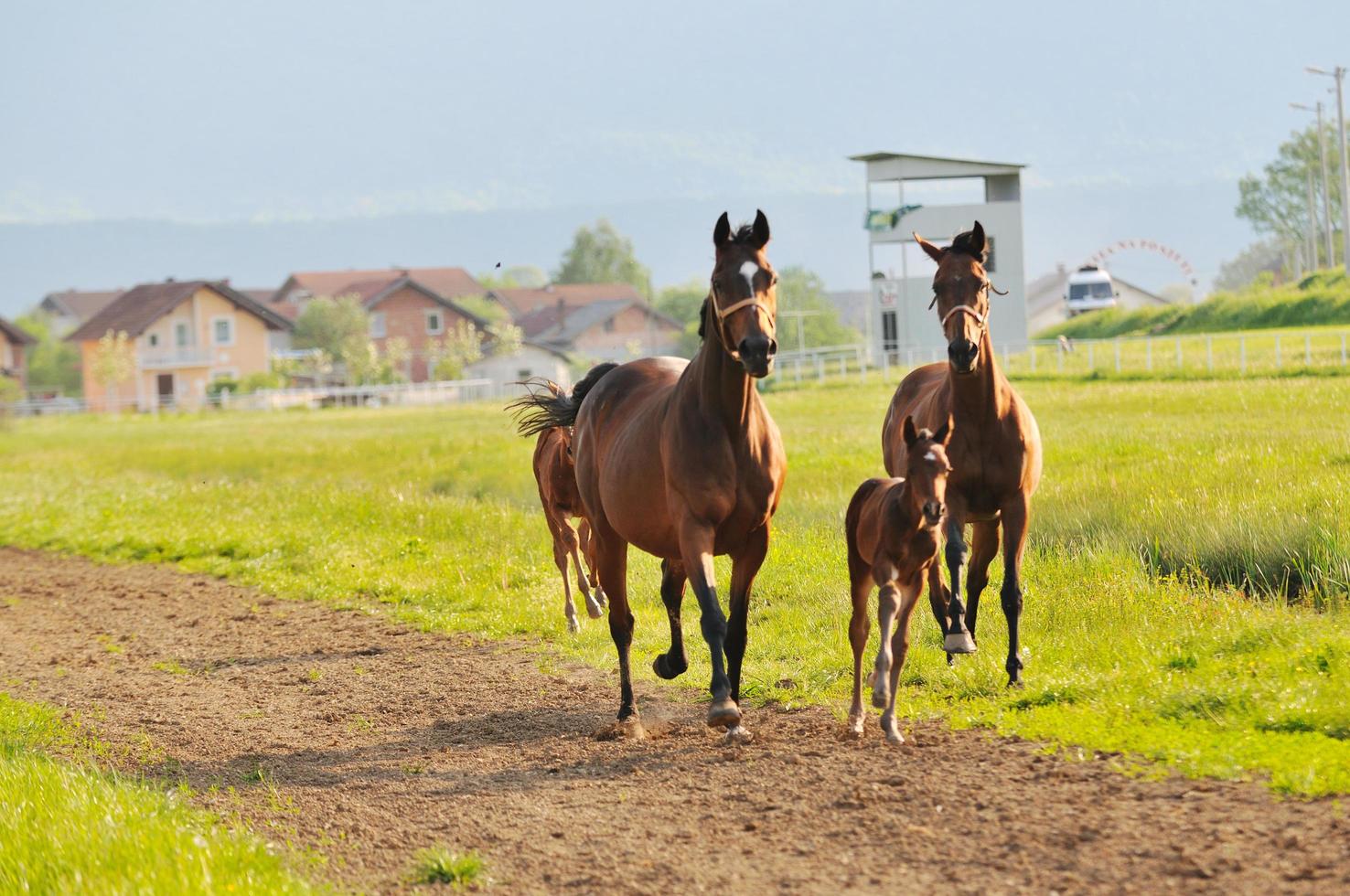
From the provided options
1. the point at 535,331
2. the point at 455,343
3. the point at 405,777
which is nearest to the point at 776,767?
the point at 405,777

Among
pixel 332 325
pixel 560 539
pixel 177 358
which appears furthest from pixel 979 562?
pixel 332 325

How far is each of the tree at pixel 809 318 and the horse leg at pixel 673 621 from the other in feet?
321

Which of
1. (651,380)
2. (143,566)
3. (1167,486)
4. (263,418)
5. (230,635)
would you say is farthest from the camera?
(263,418)

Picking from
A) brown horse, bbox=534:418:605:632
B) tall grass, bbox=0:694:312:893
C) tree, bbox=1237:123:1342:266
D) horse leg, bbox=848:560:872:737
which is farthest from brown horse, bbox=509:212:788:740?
tree, bbox=1237:123:1342:266

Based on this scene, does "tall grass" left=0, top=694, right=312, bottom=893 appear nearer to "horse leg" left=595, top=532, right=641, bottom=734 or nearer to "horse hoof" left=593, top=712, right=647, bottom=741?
"horse hoof" left=593, top=712, right=647, bottom=741

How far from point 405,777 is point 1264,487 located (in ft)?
29.4

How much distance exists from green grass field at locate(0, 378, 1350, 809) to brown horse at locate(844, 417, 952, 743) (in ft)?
1.97

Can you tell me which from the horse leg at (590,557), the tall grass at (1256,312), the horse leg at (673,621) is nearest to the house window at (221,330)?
the tall grass at (1256,312)

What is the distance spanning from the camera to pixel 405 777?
7969 mm

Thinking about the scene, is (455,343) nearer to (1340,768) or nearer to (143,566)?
(143,566)

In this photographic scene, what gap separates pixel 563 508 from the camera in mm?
13375

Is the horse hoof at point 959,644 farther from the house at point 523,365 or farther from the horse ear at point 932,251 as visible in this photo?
the house at point 523,365

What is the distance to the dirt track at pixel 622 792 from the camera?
5.70 m

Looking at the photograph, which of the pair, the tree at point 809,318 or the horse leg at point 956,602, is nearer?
the horse leg at point 956,602
